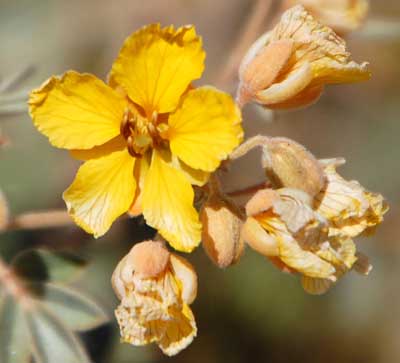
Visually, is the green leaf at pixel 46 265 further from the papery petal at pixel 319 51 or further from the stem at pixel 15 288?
the papery petal at pixel 319 51

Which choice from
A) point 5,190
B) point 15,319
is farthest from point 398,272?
point 15,319

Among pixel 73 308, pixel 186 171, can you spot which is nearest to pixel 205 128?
pixel 186 171

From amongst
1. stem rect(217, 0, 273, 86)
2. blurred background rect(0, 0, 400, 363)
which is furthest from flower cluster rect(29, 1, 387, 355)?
blurred background rect(0, 0, 400, 363)

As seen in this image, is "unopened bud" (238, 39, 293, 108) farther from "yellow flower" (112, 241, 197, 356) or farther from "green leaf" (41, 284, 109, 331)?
"green leaf" (41, 284, 109, 331)

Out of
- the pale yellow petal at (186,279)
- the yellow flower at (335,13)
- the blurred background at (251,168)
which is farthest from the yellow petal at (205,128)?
the blurred background at (251,168)

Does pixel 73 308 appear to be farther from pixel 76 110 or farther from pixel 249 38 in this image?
pixel 249 38

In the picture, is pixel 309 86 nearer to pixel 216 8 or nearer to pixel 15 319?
pixel 15 319
